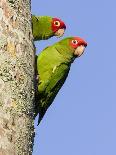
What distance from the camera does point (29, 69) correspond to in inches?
78.6

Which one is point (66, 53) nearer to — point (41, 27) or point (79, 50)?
point (79, 50)

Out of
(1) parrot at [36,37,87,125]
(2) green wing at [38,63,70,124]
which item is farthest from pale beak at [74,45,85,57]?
(2) green wing at [38,63,70,124]

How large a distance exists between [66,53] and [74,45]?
0.42ft

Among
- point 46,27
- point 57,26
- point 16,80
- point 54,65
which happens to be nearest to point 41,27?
point 46,27

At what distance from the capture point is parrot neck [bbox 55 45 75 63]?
3.79 m

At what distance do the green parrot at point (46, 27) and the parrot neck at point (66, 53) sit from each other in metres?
0.22

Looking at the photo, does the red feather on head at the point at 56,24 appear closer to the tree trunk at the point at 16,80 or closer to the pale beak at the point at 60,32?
the pale beak at the point at 60,32

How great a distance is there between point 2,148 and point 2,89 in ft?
1.02

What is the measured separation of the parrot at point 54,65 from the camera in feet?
10.9

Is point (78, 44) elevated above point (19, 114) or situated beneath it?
situated beneath

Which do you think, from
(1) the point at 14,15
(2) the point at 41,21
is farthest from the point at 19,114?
(2) the point at 41,21

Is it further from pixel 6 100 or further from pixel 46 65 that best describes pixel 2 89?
pixel 46 65

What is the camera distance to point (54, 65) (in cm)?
363

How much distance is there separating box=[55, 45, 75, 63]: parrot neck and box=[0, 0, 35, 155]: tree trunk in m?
1.58
